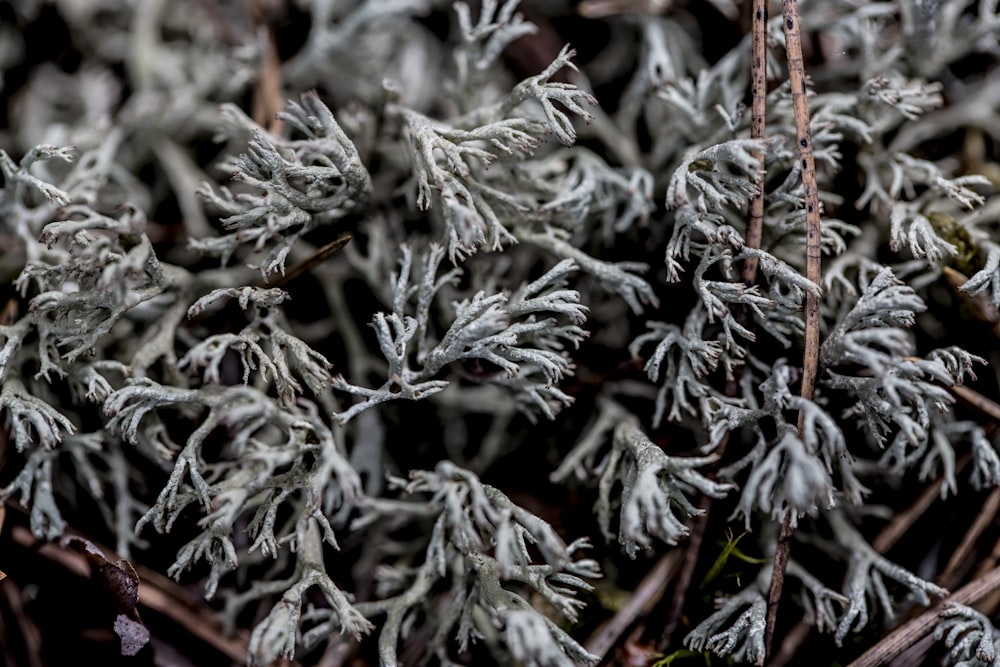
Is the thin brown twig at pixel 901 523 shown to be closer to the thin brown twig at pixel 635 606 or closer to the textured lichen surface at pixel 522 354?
the textured lichen surface at pixel 522 354

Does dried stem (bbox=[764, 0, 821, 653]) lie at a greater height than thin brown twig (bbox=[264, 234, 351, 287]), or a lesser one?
greater

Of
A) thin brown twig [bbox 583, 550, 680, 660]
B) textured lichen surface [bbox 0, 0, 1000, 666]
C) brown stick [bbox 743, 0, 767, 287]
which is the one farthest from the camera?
thin brown twig [bbox 583, 550, 680, 660]

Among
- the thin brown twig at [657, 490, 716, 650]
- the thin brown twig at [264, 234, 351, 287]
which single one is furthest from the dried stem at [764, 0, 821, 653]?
the thin brown twig at [264, 234, 351, 287]

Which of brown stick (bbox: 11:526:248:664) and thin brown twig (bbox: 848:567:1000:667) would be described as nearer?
thin brown twig (bbox: 848:567:1000:667)

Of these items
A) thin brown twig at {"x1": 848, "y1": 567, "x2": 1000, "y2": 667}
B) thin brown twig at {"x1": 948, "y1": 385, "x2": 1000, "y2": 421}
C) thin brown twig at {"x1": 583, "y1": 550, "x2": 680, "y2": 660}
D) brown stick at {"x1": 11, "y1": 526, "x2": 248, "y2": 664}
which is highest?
thin brown twig at {"x1": 948, "y1": 385, "x2": 1000, "y2": 421}

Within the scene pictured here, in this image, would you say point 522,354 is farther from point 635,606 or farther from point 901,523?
point 901,523

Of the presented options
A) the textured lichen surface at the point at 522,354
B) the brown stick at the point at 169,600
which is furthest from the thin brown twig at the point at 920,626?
the brown stick at the point at 169,600

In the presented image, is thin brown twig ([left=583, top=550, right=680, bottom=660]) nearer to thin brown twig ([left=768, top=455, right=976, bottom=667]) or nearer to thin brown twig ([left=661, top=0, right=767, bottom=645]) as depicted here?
thin brown twig ([left=661, top=0, right=767, bottom=645])
